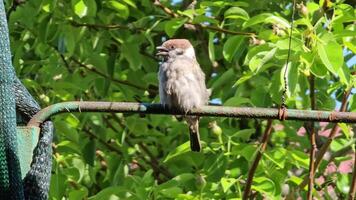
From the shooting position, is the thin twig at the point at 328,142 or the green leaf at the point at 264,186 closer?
the green leaf at the point at 264,186

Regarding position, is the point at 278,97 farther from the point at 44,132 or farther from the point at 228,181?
the point at 44,132

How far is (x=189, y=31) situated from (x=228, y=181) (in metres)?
1.55

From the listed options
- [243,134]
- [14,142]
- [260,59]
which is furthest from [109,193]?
[14,142]

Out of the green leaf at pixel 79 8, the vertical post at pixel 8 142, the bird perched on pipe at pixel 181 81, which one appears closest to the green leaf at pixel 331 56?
the bird perched on pipe at pixel 181 81

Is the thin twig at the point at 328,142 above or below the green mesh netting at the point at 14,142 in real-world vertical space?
below

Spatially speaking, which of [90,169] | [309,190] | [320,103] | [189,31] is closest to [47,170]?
[309,190]

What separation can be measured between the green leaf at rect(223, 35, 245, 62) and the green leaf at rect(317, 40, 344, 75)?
788 mm

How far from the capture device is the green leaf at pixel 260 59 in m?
3.13

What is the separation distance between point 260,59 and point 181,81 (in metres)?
0.66

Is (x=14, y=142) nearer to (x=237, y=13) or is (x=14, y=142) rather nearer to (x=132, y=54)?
(x=237, y=13)

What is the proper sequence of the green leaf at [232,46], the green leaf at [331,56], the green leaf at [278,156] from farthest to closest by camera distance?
the green leaf at [232,46], the green leaf at [278,156], the green leaf at [331,56]

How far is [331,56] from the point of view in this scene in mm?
2977

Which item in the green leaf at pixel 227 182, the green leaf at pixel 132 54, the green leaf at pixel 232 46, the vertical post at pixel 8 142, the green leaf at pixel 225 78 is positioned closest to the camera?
the vertical post at pixel 8 142

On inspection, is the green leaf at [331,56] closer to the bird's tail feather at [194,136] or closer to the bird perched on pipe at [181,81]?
the bird perched on pipe at [181,81]
